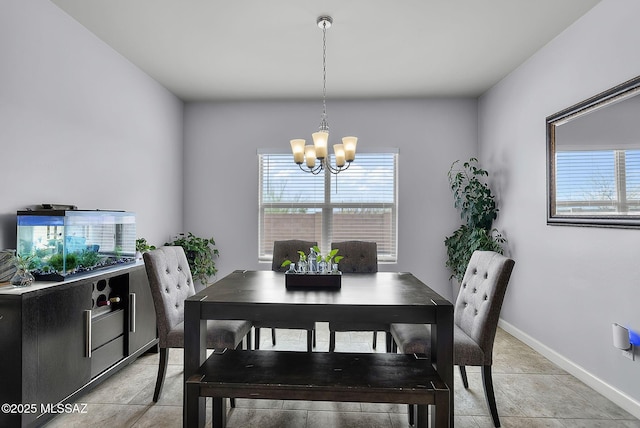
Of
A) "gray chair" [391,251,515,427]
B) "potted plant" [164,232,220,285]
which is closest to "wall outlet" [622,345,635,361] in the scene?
"gray chair" [391,251,515,427]

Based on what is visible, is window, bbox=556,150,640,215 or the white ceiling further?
the white ceiling

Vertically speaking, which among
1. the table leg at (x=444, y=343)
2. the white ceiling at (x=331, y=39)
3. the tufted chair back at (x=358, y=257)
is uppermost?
the white ceiling at (x=331, y=39)

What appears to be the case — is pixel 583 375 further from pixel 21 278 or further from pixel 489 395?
pixel 21 278

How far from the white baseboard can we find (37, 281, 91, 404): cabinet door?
3352mm

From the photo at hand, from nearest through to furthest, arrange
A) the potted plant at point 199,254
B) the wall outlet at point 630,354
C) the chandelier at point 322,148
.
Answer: the wall outlet at point 630,354 < the chandelier at point 322,148 < the potted plant at point 199,254

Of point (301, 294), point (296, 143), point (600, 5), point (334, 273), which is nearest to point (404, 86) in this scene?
point (600, 5)

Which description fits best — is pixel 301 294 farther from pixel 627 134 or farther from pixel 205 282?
pixel 205 282

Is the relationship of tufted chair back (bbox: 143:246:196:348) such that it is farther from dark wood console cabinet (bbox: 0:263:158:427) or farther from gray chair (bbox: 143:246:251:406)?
dark wood console cabinet (bbox: 0:263:158:427)

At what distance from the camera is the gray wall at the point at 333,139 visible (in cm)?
428

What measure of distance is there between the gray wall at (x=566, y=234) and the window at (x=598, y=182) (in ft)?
0.52

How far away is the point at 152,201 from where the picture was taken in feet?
12.2

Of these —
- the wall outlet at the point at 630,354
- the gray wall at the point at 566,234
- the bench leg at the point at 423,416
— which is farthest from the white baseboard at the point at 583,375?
the bench leg at the point at 423,416

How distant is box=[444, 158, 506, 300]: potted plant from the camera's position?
12.1 feet

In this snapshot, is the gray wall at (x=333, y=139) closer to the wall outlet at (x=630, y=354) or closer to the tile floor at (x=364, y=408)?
the tile floor at (x=364, y=408)
